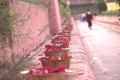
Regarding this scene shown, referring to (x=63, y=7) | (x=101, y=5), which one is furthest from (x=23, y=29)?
(x=101, y=5)

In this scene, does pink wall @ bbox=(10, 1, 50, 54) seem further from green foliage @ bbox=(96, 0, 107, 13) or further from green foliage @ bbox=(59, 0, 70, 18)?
green foliage @ bbox=(96, 0, 107, 13)

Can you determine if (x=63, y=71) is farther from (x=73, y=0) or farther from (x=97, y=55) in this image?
(x=73, y=0)

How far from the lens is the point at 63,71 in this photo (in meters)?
5.01

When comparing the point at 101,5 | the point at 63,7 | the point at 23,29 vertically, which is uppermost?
the point at 23,29

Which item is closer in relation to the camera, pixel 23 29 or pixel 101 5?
pixel 23 29

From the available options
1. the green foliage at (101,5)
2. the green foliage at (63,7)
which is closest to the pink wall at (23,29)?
the green foliage at (63,7)

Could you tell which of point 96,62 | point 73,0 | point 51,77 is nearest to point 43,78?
point 51,77

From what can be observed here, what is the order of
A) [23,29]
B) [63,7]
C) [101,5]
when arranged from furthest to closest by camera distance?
[101,5], [63,7], [23,29]

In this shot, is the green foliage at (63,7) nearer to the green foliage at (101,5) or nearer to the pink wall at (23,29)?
the pink wall at (23,29)

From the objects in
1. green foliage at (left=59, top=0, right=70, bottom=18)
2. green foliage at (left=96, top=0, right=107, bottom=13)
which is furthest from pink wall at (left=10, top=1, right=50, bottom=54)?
green foliage at (left=96, top=0, right=107, bottom=13)

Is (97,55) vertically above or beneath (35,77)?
beneath

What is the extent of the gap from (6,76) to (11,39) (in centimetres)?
54

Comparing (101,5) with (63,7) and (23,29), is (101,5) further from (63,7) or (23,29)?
(23,29)

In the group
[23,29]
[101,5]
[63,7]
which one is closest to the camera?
[23,29]
